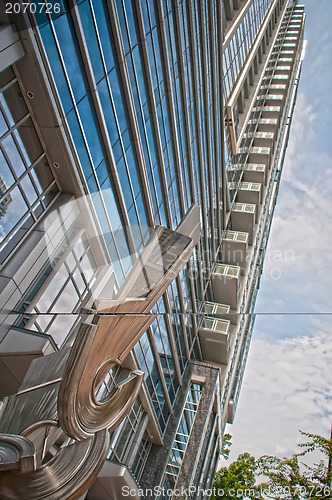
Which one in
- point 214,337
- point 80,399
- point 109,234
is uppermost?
point 214,337

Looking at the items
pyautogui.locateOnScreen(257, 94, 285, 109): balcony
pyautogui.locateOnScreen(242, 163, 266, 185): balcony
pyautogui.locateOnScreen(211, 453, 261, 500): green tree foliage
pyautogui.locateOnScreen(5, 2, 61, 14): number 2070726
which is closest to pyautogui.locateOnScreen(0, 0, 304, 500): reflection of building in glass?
pyautogui.locateOnScreen(5, 2, 61, 14): number 2070726

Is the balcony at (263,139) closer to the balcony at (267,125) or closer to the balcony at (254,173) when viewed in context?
the balcony at (267,125)

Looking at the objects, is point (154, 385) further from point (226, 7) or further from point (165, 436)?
point (226, 7)

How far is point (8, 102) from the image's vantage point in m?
8.48

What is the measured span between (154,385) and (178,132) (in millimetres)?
14346

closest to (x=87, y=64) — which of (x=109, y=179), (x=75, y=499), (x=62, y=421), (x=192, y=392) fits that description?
A: (x=109, y=179)

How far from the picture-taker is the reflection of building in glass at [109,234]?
6668 mm

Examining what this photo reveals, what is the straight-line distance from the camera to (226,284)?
31828 millimetres

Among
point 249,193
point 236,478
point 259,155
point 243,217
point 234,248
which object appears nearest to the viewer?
point 236,478

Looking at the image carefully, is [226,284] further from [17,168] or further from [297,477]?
[17,168]

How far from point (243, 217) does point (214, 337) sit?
14.7m

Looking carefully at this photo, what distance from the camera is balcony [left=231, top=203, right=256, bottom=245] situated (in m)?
37.8

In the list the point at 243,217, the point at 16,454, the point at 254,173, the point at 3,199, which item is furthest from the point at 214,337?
the point at 16,454

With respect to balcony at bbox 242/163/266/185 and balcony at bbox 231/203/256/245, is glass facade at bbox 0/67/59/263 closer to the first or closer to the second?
balcony at bbox 231/203/256/245
